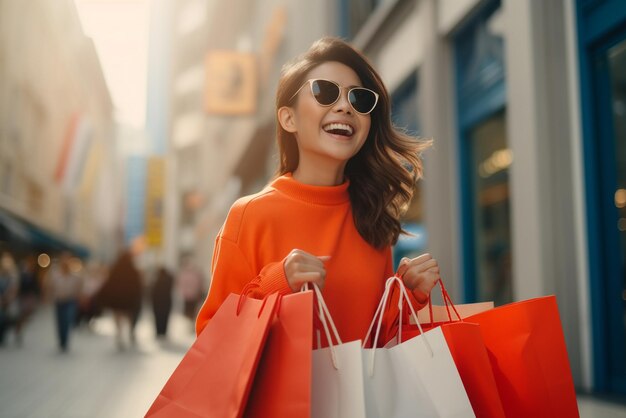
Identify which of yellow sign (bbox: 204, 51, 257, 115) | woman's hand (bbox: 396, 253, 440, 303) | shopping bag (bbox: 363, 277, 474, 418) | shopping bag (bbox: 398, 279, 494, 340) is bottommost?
shopping bag (bbox: 363, 277, 474, 418)

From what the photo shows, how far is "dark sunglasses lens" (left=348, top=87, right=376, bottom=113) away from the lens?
219 centimetres

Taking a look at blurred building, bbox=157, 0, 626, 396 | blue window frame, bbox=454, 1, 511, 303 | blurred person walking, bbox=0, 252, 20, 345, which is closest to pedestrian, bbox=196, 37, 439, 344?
blurred building, bbox=157, 0, 626, 396

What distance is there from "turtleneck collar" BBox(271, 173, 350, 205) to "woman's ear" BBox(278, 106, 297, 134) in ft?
0.61

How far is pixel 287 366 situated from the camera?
1.67 m

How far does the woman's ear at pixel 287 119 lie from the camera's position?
233cm

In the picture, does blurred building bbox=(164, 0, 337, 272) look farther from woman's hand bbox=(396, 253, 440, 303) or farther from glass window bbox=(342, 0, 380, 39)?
woman's hand bbox=(396, 253, 440, 303)

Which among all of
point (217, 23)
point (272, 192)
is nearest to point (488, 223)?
point (272, 192)

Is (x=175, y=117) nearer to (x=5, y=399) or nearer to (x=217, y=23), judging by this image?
(x=217, y=23)

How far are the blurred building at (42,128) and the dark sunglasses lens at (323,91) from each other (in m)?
23.9

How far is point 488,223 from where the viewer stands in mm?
8016

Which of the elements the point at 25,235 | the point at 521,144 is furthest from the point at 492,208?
the point at 25,235

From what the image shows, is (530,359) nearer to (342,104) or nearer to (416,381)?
(416,381)

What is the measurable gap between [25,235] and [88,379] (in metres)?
22.3

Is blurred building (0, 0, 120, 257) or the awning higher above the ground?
blurred building (0, 0, 120, 257)
